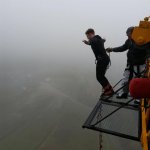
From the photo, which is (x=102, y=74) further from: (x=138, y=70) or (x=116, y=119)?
(x=116, y=119)

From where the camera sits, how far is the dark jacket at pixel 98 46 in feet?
32.0

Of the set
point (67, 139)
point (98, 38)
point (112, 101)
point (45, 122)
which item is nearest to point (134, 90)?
point (112, 101)

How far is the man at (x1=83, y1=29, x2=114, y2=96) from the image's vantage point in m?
9.76

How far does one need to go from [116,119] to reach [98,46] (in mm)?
2464

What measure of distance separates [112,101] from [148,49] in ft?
9.89

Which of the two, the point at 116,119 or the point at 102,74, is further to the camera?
the point at 102,74

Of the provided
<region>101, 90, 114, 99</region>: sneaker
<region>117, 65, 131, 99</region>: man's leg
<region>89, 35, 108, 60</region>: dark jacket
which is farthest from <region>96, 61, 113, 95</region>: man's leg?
<region>117, 65, 131, 99</region>: man's leg

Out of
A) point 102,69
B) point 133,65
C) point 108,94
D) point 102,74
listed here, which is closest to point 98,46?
point 102,69

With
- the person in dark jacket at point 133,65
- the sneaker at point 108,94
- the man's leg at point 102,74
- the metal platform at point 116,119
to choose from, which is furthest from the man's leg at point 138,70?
the man's leg at point 102,74

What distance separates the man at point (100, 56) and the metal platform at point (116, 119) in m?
0.61

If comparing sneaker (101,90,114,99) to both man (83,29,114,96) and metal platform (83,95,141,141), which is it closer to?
man (83,29,114,96)

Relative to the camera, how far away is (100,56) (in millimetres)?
10117

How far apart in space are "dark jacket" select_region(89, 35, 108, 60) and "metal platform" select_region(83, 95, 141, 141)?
4.92ft

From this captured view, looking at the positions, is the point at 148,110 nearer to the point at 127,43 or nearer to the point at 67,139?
the point at 127,43
